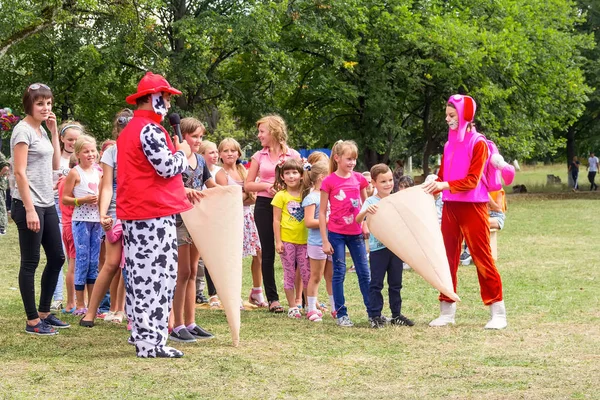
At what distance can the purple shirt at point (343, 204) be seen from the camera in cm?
859

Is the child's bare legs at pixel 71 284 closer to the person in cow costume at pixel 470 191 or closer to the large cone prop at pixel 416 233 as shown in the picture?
the large cone prop at pixel 416 233

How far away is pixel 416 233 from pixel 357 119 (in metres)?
28.8

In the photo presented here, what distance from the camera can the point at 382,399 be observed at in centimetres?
548

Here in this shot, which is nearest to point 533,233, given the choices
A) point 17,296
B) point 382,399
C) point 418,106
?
point 17,296

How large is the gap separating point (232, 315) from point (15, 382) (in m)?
1.72

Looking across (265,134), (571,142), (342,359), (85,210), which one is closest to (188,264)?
(342,359)

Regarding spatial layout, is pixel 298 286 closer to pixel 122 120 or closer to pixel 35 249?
pixel 122 120

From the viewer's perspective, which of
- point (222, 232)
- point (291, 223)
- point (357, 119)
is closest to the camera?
point (222, 232)

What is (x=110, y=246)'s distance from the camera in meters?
8.16

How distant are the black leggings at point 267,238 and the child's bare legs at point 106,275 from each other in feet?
5.87

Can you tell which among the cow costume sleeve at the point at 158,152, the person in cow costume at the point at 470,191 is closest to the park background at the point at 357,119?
the person in cow costume at the point at 470,191

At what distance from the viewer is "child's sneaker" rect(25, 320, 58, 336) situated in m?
7.72

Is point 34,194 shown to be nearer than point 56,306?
Yes

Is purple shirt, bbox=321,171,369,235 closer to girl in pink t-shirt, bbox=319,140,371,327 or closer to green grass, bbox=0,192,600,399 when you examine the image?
girl in pink t-shirt, bbox=319,140,371,327
